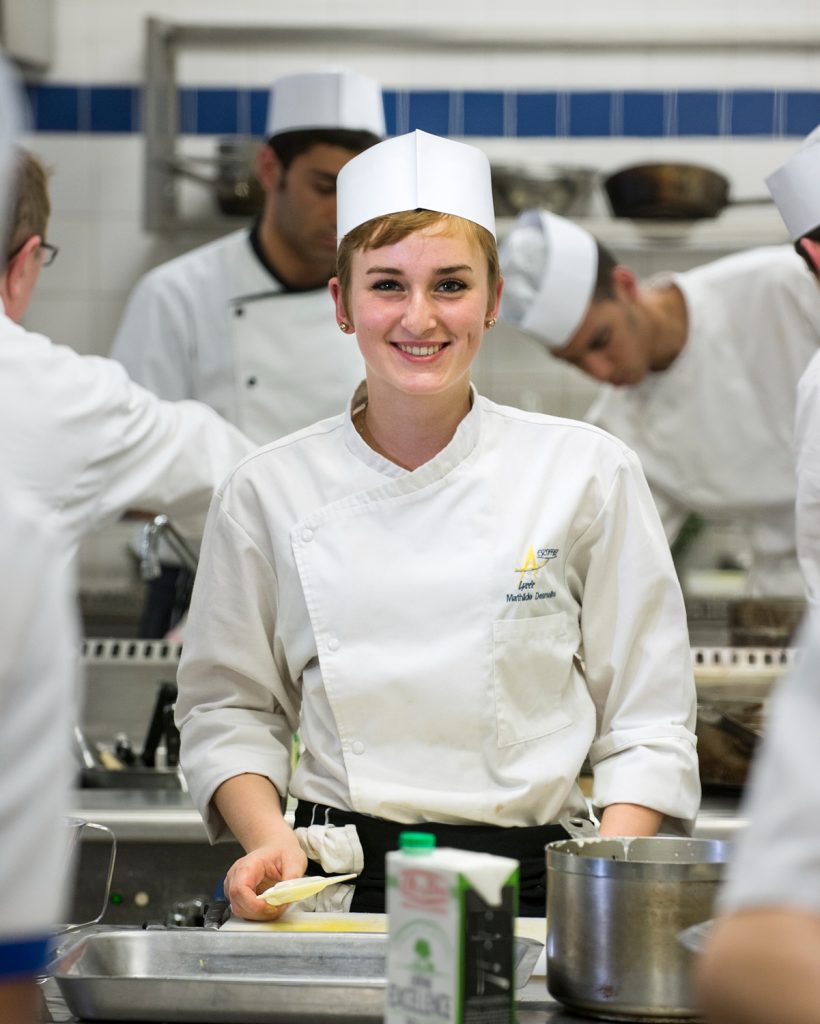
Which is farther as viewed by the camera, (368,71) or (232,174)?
(368,71)

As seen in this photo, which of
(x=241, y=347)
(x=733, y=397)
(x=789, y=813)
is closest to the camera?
(x=789, y=813)

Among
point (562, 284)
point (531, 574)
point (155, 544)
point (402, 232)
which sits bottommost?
point (531, 574)

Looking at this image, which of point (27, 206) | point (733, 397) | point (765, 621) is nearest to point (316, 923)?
point (27, 206)

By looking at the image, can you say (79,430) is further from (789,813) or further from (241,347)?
(789,813)

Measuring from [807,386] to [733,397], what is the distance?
4.28ft

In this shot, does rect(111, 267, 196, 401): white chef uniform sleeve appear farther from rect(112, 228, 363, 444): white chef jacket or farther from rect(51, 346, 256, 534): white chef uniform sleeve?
rect(51, 346, 256, 534): white chef uniform sleeve

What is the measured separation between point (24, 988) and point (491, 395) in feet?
12.0

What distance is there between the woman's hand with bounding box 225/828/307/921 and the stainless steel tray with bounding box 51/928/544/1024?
172mm

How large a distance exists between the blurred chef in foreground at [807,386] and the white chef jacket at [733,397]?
0.98m

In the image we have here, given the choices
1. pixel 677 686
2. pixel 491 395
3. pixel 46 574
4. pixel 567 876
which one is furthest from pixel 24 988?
pixel 491 395

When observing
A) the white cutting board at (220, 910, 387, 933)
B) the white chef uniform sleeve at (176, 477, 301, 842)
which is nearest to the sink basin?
the white chef uniform sleeve at (176, 477, 301, 842)

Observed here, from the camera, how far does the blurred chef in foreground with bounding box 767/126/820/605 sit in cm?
200

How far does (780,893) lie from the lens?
695mm

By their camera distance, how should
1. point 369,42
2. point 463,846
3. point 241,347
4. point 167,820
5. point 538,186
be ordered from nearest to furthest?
1. point 463,846
2. point 167,820
3. point 241,347
4. point 538,186
5. point 369,42
